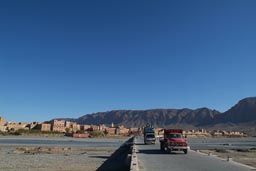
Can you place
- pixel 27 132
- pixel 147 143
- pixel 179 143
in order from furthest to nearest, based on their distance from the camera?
pixel 27 132, pixel 147 143, pixel 179 143

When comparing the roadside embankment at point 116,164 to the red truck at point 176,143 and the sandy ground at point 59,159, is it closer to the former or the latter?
the sandy ground at point 59,159

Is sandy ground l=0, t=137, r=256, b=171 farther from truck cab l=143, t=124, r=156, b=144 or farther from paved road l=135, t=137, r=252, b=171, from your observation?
truck cab l=143, t=124, r=156, b=144

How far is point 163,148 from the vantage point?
41.2 m

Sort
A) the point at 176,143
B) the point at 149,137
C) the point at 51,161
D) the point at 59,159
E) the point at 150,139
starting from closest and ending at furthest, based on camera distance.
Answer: the point at 51,161 → the point at 59,159 → the point at 176,143 → the point at 150,139 → the point at 149,137

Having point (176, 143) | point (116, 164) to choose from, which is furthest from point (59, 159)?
point (176, 143)

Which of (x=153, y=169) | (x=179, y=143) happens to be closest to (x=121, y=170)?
(x=153, y=169)

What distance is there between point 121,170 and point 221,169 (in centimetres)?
760

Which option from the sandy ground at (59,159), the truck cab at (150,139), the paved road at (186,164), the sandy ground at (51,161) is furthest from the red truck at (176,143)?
the truck cab at (150,139)

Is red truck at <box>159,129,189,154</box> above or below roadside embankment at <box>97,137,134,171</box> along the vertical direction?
above

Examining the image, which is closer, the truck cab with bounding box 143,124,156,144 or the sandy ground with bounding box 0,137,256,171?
the sandy ground with bounding box 0,137,256,171

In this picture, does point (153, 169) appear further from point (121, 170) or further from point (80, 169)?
point (80, 169)

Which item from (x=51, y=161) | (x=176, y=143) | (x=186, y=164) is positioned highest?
(x=176, y=143)

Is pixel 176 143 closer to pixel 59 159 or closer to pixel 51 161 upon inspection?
pixel 59 159

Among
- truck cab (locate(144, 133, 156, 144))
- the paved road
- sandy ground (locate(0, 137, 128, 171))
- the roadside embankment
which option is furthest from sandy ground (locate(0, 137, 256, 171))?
truck cab (locate(144, 133, 156, 144))
